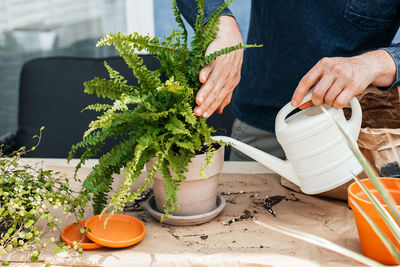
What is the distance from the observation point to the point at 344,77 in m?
0.95

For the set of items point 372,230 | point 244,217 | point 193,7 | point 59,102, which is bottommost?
point 59,102

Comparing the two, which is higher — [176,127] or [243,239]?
[176,127]

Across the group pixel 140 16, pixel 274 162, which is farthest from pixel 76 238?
pixel 140 16

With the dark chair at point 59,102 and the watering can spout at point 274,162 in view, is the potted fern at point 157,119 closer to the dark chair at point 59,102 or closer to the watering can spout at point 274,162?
the watering can spout at point 274,162

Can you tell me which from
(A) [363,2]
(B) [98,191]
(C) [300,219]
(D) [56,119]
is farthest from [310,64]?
(D) [56,119]

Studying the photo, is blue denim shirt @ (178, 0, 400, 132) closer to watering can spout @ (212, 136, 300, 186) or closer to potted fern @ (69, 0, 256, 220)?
potted fern @ (69, 0, 256, 220)

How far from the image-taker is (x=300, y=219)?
953 mm

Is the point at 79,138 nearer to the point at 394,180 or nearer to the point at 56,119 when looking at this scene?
the point at 56,119

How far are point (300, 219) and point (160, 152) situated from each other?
0.38 metres

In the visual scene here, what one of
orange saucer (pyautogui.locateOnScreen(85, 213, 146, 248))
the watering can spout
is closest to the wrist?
the watering can spout

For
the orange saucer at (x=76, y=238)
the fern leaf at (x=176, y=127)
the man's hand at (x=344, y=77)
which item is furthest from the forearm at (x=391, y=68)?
the orange saucer at (x=76, y=238)

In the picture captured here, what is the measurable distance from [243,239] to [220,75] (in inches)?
15.7

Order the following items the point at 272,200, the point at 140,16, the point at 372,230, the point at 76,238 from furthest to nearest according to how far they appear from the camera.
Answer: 1. the point at 140,16
2. the point at 272,200
3. the point at 76,238
4. the point at 372,230

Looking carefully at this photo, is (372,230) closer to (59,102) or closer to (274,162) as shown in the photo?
(274,162)
